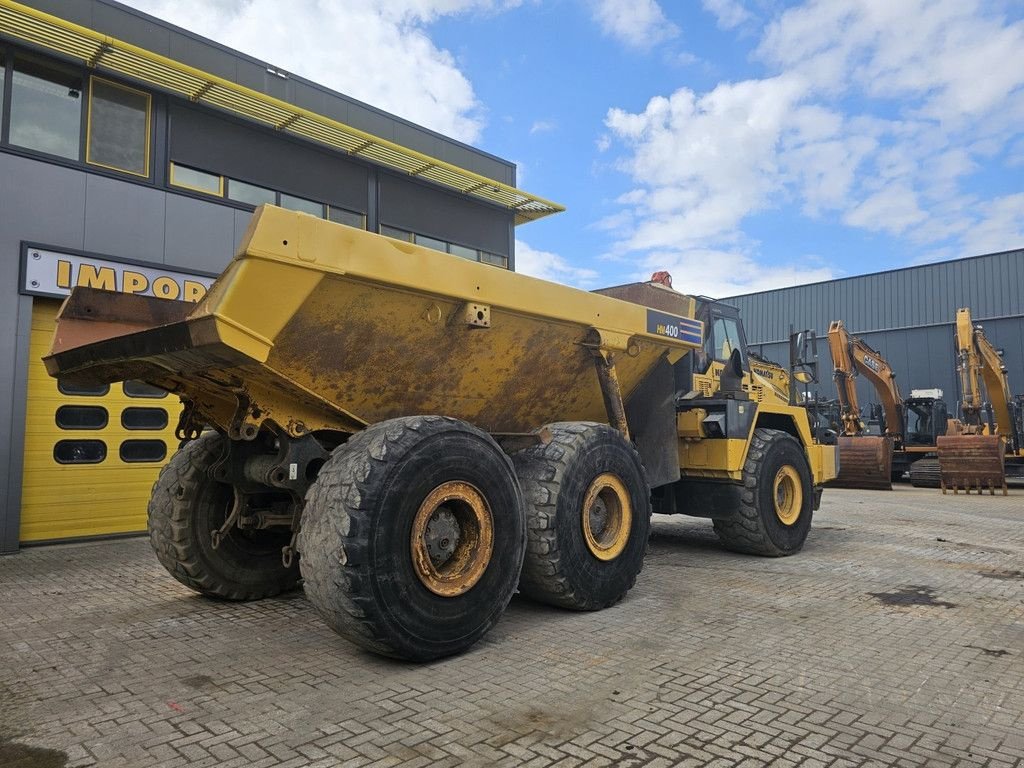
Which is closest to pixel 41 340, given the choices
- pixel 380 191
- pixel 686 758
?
pixel 380 191

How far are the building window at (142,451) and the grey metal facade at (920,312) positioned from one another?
24930 mm

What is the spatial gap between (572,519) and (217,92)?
824cm

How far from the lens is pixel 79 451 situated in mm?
8906

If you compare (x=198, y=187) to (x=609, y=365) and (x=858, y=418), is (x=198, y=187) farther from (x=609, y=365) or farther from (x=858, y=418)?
(x=858, y=418)

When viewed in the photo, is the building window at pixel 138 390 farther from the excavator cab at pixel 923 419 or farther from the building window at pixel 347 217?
the excavator cab at pixel 923 419

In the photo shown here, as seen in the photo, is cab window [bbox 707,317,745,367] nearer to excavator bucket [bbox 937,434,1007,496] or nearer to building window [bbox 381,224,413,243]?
building window [bbox 381,224,413,243]

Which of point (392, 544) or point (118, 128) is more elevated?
point (118, 128)

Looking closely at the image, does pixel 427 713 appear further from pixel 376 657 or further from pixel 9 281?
pixel 9 281

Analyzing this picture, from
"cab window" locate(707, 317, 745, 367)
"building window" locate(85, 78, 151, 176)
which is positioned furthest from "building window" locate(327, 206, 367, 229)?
"cab window" locate(707, 317, 745, 367)

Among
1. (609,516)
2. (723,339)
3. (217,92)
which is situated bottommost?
(609,516)

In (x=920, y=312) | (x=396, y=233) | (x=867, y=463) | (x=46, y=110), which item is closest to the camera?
(x=46, y=110)

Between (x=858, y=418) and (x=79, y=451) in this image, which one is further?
(x=858, y=418)

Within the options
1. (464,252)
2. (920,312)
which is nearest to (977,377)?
(920,312)

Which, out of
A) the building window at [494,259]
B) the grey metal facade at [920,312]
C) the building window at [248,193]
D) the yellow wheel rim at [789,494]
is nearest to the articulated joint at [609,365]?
the yellow wheel rim at [789,494]
